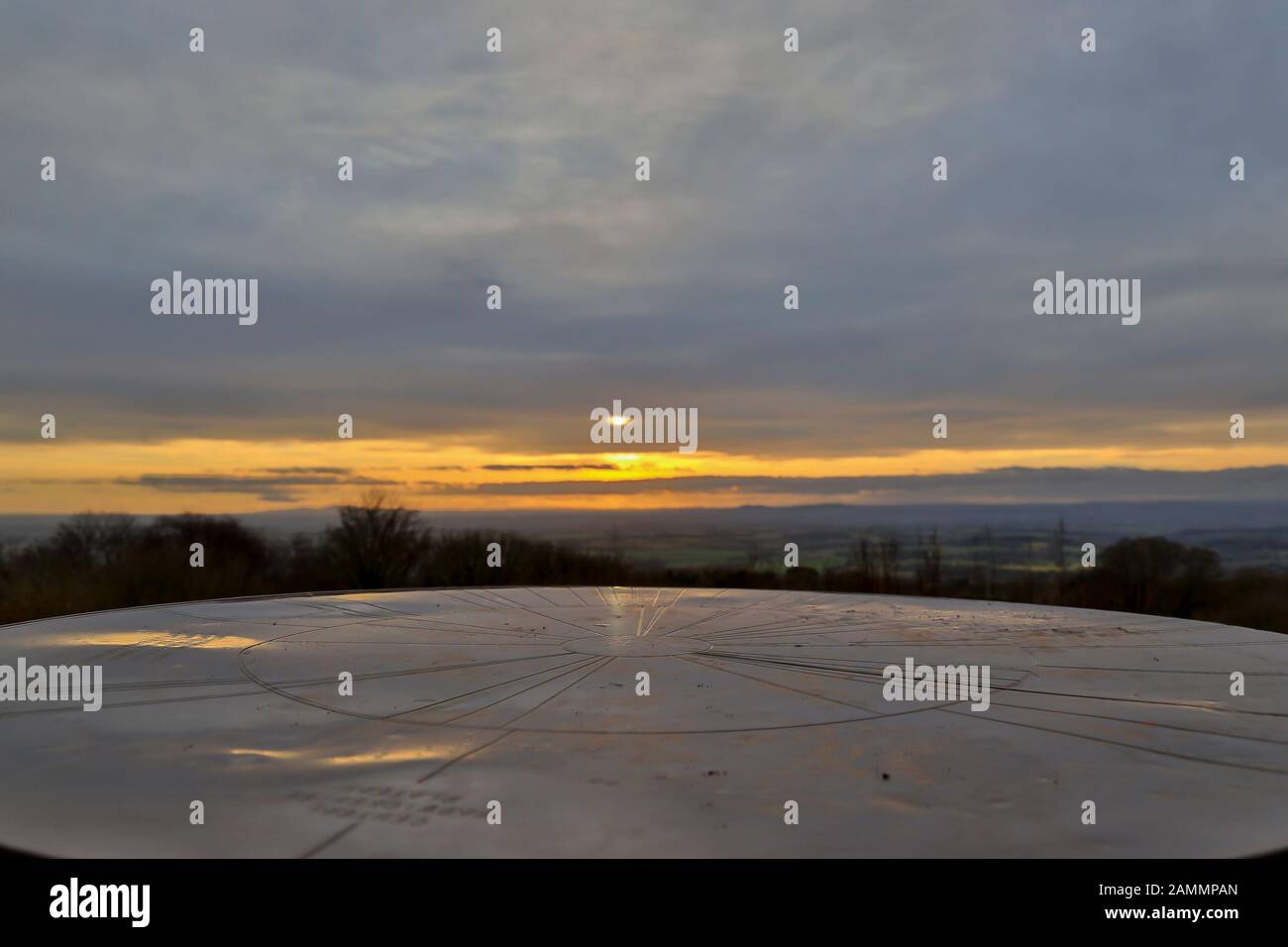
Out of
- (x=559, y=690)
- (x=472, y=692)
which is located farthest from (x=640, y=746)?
(x=472, y=692)

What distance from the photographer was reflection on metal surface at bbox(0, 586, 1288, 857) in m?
5.14

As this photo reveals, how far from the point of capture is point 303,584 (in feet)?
109

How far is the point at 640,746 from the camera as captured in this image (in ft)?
22.2

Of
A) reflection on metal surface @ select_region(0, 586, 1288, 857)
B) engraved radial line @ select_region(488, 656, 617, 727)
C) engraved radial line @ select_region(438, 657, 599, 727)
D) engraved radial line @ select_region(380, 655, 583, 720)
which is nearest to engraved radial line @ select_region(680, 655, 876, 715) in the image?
reflection on metal surface @ select_region(0, 586, 1288, 857)

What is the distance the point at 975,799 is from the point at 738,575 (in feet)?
78.5

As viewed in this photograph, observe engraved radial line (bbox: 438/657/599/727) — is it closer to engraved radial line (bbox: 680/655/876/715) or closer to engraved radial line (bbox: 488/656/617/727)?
engraved radial line (bbox: 488/656/617/727)

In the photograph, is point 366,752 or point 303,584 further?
point 303,584

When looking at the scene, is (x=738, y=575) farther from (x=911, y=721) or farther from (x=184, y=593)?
(x=911, y=721)

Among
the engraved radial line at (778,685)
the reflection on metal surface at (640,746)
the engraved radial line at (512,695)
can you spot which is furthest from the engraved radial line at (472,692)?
the engraved radial line at (778,685)

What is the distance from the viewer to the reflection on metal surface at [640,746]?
16.9 feet

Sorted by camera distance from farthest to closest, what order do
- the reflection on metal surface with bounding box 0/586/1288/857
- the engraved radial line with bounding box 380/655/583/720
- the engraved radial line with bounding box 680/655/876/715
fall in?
1. the engraved radial line with bounding box 680/655/876/715
2. the engraved radial line with bounding box 380/655/583/720
3. the reflection on metal surface with bounding box 0/586/1288/857

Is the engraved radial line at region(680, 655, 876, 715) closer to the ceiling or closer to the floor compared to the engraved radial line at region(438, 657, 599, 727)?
closer to the floor

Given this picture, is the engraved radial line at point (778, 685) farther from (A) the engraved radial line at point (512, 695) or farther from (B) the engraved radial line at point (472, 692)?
(B) the engraved radial line at point (472, 692)
